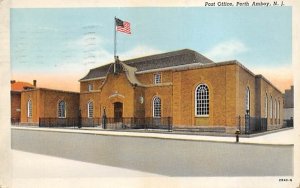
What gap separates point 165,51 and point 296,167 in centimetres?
383

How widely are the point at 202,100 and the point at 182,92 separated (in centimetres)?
85

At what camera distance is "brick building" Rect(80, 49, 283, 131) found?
34.1 feet

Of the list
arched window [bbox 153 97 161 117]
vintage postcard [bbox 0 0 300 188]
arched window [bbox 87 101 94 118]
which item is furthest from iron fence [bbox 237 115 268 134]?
arched window [bbox 87 101 94 118]

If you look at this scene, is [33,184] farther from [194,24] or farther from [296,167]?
[296,167]

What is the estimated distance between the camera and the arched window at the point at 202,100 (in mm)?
11742

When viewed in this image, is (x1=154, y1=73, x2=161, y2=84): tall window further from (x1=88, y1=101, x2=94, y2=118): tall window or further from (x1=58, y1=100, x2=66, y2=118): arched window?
(x1=58, y1=100, x2=66, y2=118): arched window

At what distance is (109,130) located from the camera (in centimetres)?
1233

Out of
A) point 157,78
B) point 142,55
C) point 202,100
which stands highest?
point 142,55

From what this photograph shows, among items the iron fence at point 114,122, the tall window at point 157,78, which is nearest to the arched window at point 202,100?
the iron fence at point 114,122

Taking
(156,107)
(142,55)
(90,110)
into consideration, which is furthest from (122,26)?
(156,107)

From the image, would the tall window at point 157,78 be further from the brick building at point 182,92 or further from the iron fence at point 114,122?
the iron fence at point 114,122

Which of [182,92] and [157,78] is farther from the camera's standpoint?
[157,78]

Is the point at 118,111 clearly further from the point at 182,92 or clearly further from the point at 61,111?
the point at 182,92

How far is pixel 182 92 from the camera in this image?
12.4 m
